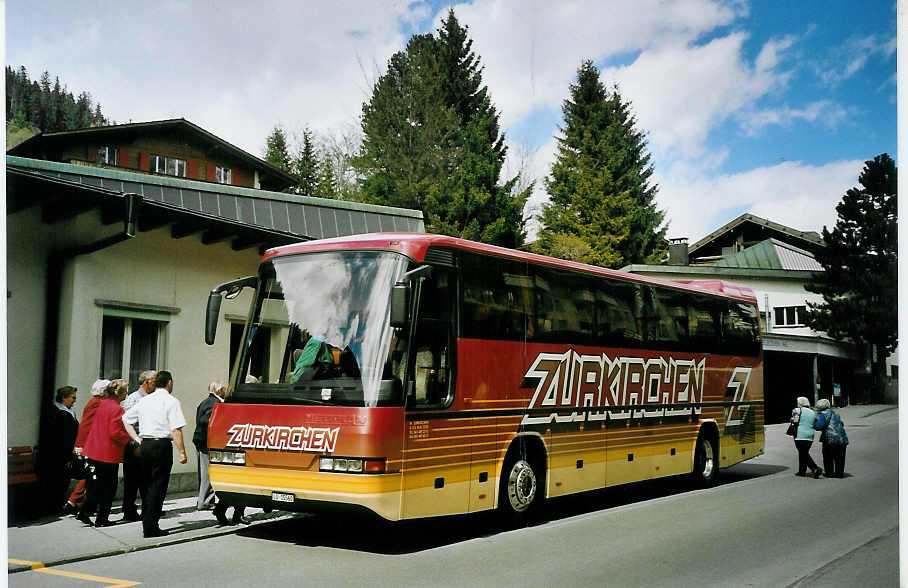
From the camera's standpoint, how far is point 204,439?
10711 millimetres

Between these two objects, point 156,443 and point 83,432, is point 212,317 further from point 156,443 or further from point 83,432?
point 83,432

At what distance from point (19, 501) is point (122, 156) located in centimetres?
2767

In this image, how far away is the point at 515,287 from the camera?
33.2 feet

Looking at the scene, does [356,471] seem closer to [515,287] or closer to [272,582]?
[272,582]

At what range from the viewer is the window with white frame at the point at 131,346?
1192cm

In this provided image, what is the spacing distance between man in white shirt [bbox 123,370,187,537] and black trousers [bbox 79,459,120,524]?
0.46 m

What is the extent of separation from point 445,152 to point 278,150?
1748 centimetres

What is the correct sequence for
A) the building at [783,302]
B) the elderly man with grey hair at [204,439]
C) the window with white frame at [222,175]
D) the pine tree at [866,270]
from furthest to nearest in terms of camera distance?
the window with white frame at [222,175] < the building at [783,302] < the elderly man with grey hair at [204,439] < the pine tree at [866,270]

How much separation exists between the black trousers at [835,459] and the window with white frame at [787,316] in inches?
494

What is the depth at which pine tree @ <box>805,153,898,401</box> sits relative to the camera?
28.9ft

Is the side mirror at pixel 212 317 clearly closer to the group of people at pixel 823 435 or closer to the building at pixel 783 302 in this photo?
the building at pixel 783 302

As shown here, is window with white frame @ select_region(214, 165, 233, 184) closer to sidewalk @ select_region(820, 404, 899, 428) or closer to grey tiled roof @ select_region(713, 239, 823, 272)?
grey tiled roof @ select_region(713, 239, 823, 272)

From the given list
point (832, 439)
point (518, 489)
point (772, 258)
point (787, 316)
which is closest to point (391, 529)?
point (518, 489)

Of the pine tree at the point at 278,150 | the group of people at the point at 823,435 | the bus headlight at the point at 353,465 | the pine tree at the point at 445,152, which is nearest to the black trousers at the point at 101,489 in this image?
the bus headlight at the point at 353,465
